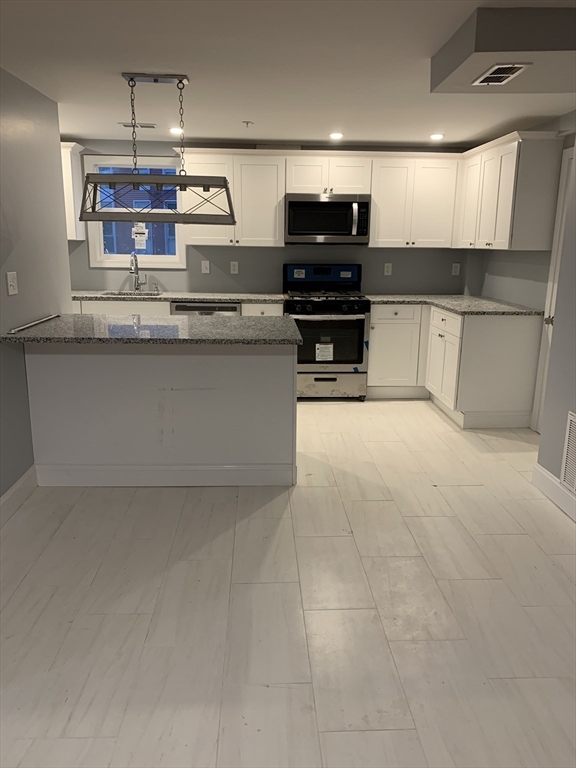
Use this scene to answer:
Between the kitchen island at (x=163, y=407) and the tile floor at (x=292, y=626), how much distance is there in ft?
0.47

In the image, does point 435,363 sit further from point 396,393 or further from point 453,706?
point 453,706

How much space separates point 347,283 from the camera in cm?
542

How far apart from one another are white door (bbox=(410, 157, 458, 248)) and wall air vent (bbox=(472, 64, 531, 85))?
2.43 meters

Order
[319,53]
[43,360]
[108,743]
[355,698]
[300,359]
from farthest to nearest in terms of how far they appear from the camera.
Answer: [300,359], [43,360], [319,53], [355,698], [108,743]

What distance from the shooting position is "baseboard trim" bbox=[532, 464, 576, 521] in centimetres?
299

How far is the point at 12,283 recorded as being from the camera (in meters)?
2.96

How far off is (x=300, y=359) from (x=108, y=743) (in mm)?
3684

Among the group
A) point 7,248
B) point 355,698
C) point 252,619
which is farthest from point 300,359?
point 355,698

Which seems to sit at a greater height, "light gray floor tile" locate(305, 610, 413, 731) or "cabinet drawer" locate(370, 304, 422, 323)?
"cabinet drawer" locate(370, 304, 422, 323)

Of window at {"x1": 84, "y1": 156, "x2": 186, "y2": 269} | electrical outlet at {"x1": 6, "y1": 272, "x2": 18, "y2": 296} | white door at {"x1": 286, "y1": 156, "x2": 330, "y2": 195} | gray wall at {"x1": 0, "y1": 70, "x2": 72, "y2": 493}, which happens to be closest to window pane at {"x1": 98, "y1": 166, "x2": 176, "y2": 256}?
window at {"x1": 84, "y1": 156, "x2": 186, "y2": 269}

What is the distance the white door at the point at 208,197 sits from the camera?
16.0 ft

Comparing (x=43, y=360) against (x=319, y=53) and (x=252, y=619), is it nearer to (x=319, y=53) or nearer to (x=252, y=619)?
(x=252, y=619)

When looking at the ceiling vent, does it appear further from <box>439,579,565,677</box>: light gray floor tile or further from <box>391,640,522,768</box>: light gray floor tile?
<box>391,640,522,768</box>: light gray floor tile

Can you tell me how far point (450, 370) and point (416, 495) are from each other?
1583mm
